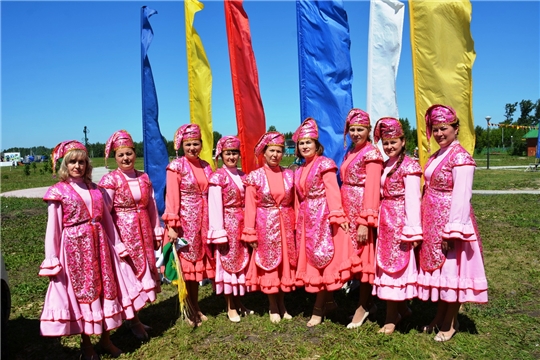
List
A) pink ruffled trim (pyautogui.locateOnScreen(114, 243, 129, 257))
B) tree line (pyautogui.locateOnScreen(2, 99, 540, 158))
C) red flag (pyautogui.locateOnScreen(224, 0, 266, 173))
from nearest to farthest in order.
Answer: pink ruffled trim (pyautogui.locateOnScreen(114, 243, 129, 257))
red flag (pyautogui.locateOnScreen(224, 0, 266, 173))
tree line (pyautogui.locateOnScreen(2, 99, 540, 158))

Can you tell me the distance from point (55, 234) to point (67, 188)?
37 cm

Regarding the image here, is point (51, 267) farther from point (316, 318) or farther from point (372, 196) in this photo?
point (372, 196)

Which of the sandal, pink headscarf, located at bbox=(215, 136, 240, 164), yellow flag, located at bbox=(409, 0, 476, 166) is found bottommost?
the sandal

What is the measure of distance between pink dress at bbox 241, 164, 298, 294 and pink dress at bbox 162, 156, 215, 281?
46 cm

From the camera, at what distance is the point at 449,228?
3434 mm

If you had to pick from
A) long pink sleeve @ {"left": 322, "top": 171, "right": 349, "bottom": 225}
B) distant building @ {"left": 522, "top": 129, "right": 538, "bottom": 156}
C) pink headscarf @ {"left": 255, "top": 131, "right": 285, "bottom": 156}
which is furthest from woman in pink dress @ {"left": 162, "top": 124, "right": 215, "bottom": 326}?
distant building @ {"left": 522, "top": 129, "right": 538, "bottom": 156}

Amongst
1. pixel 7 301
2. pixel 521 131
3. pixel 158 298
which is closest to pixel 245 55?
pixel 158 298

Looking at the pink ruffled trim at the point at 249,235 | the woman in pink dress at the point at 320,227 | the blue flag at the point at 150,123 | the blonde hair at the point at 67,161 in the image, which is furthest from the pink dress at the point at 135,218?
the woman in pink dress at the point at 320,227

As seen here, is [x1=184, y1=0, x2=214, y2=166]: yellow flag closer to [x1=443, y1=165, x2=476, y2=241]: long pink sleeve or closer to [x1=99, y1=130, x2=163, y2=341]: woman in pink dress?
[x1=99, y1=130, x2=163, y2=341]: woman in pink dress

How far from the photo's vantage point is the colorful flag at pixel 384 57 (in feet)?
15.9

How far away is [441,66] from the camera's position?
4234mm

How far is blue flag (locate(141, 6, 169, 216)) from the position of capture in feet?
16.5

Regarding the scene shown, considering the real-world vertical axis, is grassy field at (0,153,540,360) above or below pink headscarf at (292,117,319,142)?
below

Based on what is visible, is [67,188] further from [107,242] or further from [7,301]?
[7,301]
